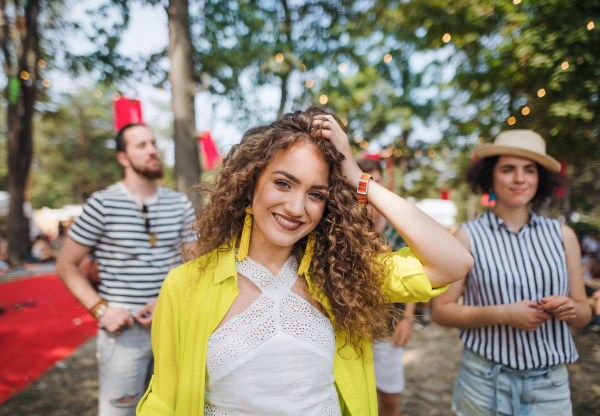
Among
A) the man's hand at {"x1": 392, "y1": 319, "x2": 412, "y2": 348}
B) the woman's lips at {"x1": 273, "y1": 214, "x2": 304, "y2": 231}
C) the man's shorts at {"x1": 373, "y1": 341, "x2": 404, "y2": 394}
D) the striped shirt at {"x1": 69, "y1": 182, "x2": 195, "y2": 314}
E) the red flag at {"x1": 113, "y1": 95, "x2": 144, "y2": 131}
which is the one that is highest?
the red flag at {"x1": 113, "y1": 95, "x2": 144, "y2": 131}

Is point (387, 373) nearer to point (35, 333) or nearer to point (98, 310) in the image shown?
point (98, 310)

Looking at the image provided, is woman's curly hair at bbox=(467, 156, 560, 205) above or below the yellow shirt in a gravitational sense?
above

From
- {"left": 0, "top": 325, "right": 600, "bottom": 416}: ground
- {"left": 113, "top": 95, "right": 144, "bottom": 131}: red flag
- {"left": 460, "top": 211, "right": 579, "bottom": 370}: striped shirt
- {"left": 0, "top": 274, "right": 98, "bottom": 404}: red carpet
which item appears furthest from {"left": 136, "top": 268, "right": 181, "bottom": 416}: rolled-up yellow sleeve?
{"left": 113, "top": 95, "right": 144, "bottom": 131}: red flag

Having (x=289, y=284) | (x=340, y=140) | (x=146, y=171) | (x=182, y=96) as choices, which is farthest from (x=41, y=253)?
(x=340, y=140)

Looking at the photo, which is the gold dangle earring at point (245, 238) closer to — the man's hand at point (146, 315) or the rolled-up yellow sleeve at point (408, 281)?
the rolled-up yellow sleeve at point (408, 281)

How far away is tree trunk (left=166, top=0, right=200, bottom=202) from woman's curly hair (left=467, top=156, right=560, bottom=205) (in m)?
3.47

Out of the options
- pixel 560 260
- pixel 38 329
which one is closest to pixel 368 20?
pixel 560 260

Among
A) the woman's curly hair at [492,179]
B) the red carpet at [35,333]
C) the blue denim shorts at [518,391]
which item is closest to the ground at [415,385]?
the red carpet at [35,333]

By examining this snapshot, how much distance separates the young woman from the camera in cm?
128

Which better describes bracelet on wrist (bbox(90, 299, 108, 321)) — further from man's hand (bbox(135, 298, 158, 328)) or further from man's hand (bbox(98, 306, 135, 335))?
man's hand (bbox(135, 298, 158, 328))

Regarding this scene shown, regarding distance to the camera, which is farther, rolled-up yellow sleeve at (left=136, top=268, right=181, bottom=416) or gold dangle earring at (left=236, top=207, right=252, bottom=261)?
gold dangle earring at (left=236, top=207, right=252, bottom=261)

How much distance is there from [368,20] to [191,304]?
28.9 ft

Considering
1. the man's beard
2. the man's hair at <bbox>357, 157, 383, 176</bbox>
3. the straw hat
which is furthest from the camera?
the man's hair at <bbox>357, 157, 383, 176</bbox>

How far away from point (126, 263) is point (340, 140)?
1618mm
